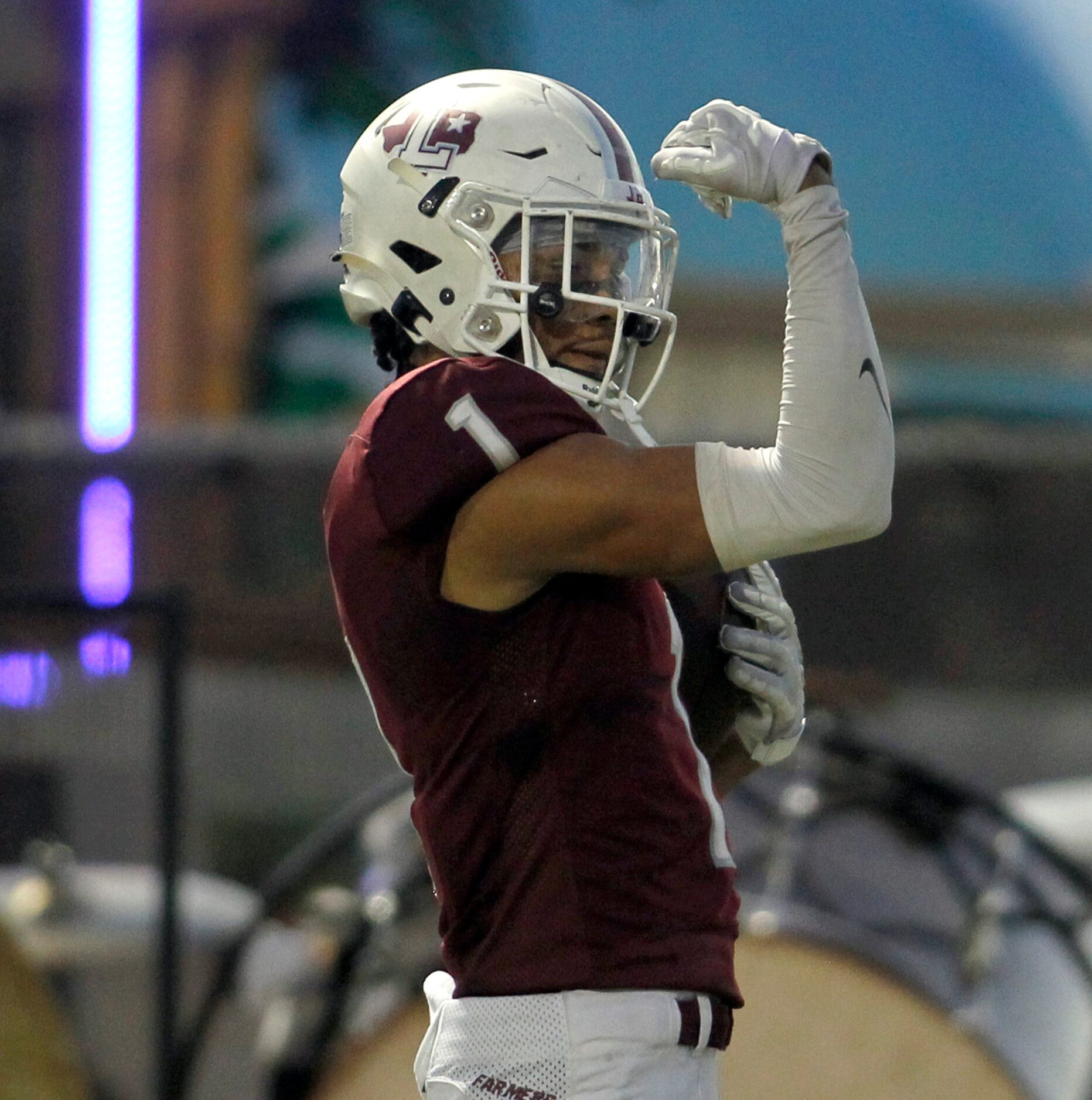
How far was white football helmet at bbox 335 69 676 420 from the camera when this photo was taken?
1.58 meters

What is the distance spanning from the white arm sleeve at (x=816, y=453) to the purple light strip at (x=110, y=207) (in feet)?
14.4

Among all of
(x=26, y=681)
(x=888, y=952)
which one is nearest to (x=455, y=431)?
(x=888, y=952)

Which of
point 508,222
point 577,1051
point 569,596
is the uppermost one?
point 508,222

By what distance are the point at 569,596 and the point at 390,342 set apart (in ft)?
1.21

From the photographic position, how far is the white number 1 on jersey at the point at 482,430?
1392 mm

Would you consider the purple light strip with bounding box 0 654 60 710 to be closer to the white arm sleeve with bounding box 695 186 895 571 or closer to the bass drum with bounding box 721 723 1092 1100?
the bass drum with bounding box 721 723 1092 1100

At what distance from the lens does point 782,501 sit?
138cm

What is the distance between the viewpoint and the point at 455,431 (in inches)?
55.4

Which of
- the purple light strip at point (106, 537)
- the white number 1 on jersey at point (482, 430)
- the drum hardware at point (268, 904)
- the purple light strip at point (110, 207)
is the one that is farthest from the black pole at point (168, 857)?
the purple light strip at point (110, 207)

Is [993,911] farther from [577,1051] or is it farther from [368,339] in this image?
[368,339]

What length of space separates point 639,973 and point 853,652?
11.5 ft

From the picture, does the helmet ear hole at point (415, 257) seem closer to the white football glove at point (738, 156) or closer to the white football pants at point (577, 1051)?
the white football glove at point (738, 156)

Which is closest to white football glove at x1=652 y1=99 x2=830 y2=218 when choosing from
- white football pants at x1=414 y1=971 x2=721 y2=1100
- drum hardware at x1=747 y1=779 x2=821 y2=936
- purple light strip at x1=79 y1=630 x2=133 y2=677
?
white football pants at x1=414 y1=971 x2=721 y2=1100

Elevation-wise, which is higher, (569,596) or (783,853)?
(569,596)
